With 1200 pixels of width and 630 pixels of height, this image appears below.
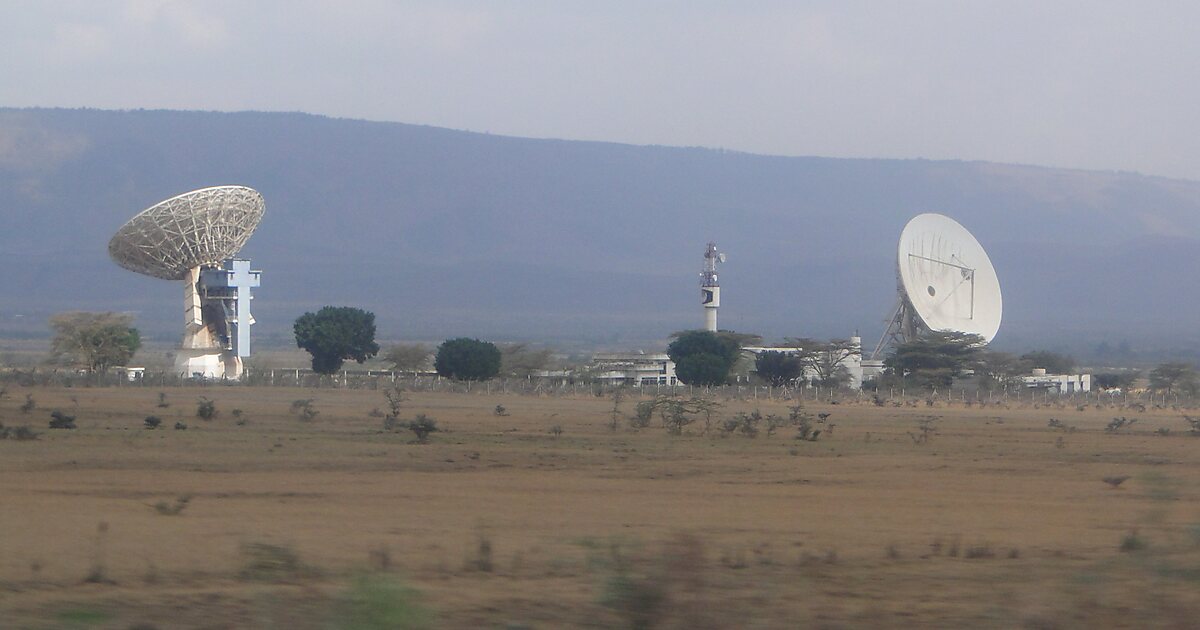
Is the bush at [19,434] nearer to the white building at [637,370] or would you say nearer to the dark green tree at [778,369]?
the white building at [637,370]

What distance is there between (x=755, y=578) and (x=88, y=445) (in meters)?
21.6

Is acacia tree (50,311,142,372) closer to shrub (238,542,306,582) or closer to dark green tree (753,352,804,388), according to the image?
dark green tree (753,352,804,388)

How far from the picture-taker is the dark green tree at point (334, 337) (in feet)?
→ 286

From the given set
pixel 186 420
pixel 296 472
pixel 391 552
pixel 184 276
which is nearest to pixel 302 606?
pixel 391 552

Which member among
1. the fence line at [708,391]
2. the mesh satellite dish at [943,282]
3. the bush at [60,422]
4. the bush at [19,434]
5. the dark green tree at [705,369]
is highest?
the mesh satellite dish at [943,282]

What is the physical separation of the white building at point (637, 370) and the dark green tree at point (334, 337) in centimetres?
1634

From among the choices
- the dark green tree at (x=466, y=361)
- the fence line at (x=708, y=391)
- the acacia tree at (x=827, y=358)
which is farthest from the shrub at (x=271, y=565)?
the acacia tree at (x=827, y=358)

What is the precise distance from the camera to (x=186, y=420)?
131 feet

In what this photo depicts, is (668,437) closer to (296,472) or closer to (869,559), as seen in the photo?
(296,472)

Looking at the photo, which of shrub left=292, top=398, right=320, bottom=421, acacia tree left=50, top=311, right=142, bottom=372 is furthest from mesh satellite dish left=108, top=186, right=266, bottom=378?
shrub left=292, top=398, right=320, bottom=421

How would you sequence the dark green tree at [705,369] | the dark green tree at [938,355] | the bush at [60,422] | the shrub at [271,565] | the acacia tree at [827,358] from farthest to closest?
1. the acacia tree at [827,358]
2. the dark green tree at [938,355]
3. the dark green tree at [705,369]
4. the bush at [60,422]
5. the shrub at [271,565]

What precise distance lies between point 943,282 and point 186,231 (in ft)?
146

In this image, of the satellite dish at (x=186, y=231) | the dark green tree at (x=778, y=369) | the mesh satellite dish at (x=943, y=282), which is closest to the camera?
A: the satellite dish at (x=186, y=231)

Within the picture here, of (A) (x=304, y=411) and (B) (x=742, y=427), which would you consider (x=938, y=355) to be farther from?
(A) (x=304, y=411)
